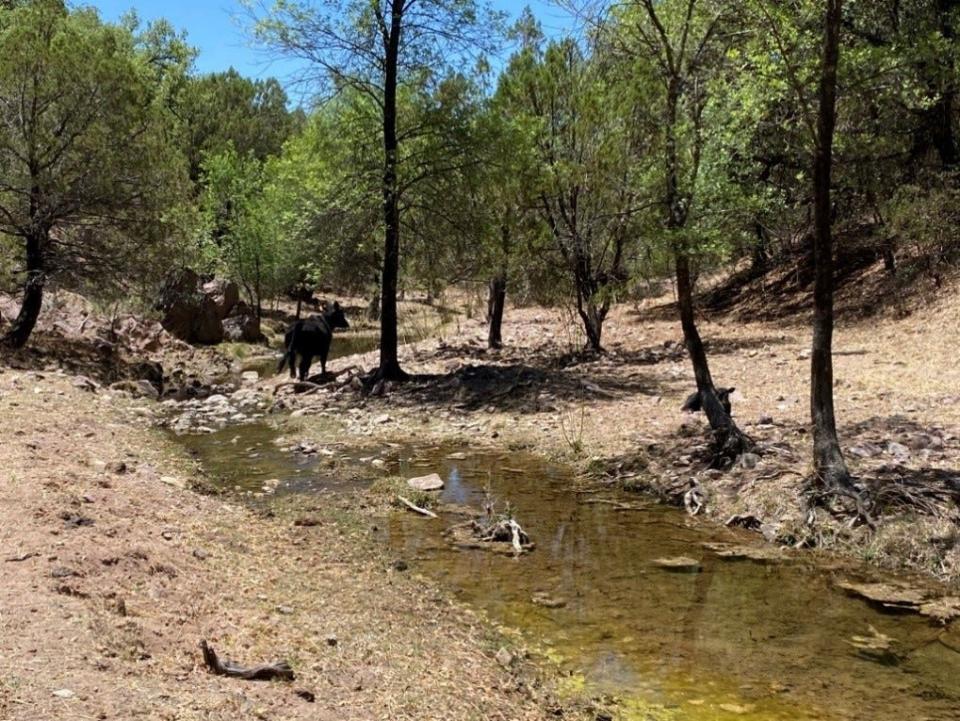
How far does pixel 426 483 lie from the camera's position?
10.0m

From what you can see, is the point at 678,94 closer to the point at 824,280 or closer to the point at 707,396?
Answer: the point at 824,280

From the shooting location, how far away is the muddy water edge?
5.17 meters

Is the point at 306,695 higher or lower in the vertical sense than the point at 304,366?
lower

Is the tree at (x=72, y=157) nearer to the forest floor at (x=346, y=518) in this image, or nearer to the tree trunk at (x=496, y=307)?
the forest floor at (x=346, y=518)

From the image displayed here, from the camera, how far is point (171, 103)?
38125 mm

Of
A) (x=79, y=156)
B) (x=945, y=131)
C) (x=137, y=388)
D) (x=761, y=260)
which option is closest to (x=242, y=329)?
(x=137, y=388)

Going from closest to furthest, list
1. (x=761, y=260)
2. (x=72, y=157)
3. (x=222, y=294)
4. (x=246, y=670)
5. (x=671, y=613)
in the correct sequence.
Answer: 1. (x=246, y=670)
2. (x=671, y=613)
3. (x=72, y=157)
4. (x=222, y=294)
5. (x=761, y=260)

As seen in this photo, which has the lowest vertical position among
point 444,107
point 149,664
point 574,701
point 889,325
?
point 574,701

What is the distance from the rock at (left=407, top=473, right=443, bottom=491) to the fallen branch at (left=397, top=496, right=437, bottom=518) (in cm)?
59

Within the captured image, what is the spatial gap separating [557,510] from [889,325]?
12940mm

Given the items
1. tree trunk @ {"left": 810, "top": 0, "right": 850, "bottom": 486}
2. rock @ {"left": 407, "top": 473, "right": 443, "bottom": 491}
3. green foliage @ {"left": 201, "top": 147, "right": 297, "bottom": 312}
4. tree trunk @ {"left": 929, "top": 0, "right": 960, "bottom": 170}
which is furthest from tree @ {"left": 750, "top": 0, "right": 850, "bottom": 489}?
green foliage @ {"left": 201, "top": 147, "right": 297, "bottom": 312}

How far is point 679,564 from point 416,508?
9.40 feet

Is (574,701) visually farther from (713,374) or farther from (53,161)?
(53,161)

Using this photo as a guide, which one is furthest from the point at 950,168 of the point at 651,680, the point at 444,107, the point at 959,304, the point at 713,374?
the point at 651,680
